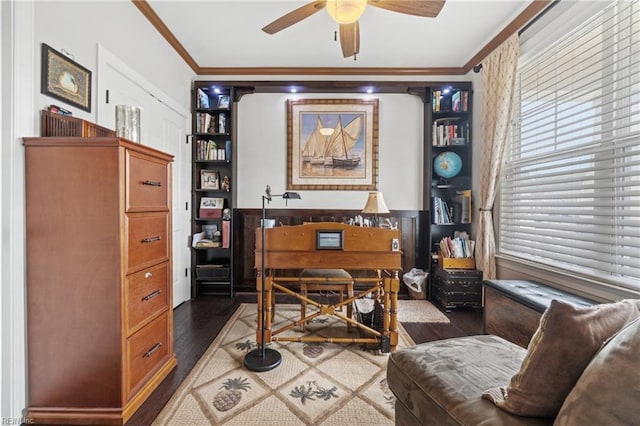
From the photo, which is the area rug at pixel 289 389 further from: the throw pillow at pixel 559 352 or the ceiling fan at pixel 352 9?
the ceiling fan at pixel 352 9

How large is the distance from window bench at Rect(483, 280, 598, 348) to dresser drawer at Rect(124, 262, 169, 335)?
96.5 inches

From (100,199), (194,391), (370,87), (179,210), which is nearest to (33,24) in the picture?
(100,199)

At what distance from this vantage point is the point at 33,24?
147cm

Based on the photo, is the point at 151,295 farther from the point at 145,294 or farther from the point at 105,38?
the point at 105,38

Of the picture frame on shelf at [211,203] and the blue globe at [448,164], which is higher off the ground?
the blue globe at [448,164]

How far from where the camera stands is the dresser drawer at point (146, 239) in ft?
4.82

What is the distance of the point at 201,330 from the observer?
8.14 feet

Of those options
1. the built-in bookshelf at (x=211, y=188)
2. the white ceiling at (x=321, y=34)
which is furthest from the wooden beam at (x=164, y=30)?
the built-in bookshelf at (x=211, y=188)

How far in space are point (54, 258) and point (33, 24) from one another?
4.23 ft

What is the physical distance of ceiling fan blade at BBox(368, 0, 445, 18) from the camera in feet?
6.01

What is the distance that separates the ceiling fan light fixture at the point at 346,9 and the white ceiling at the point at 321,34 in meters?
0.76

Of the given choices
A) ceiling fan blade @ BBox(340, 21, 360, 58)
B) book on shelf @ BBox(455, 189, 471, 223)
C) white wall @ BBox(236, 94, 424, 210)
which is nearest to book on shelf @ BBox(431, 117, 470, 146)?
white wall @ BBox(236, 94, 424, 210)

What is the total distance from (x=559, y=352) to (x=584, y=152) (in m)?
1.92

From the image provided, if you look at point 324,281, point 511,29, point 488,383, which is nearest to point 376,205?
point 324,281
